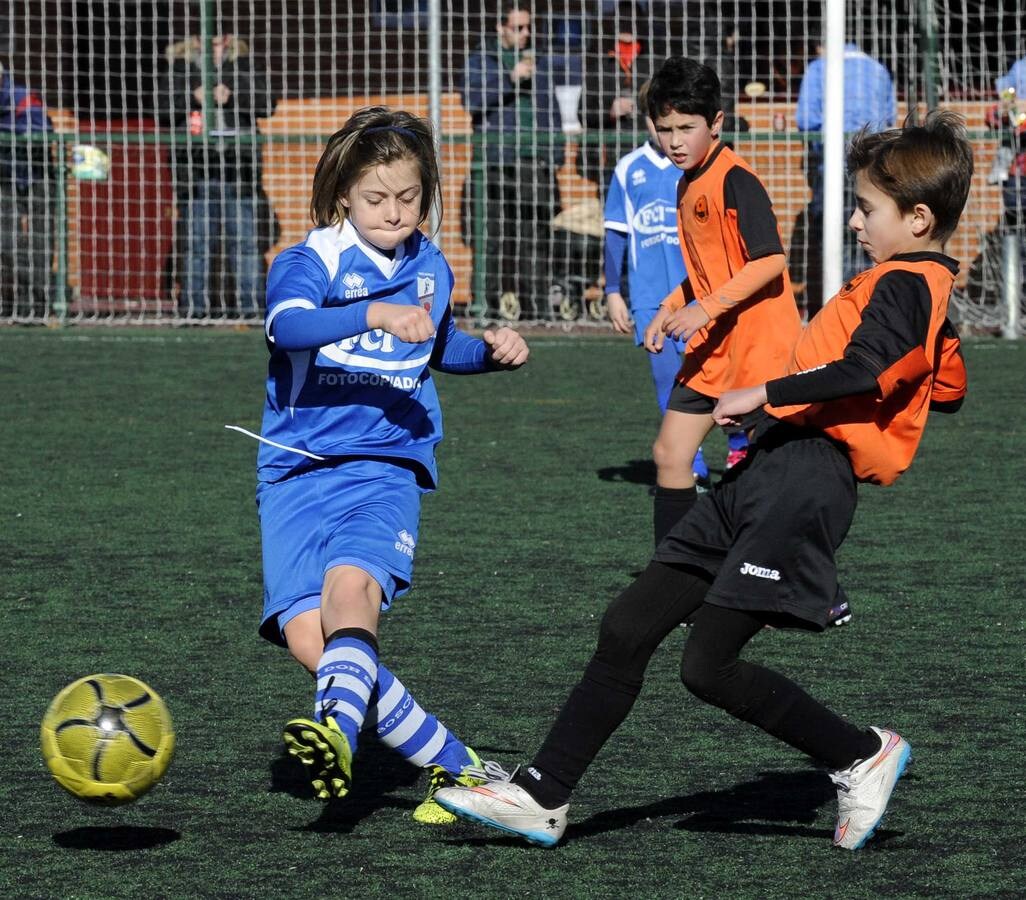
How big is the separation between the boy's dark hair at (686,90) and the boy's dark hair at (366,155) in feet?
5.70

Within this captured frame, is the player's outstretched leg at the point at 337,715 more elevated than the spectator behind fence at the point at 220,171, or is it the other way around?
the spectator behind fence at the point at 220,171

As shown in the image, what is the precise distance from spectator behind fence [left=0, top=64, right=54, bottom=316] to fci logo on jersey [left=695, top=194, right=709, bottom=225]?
975 centimetres

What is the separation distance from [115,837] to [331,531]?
729 mm

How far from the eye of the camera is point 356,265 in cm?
398

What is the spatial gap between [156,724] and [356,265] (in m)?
1.03

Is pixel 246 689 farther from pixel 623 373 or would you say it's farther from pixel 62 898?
pixel 623 373

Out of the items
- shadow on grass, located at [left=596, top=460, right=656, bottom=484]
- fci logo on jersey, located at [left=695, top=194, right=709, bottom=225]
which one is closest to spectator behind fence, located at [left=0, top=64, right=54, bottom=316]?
shadow on grass, located at [left=596, top=460, right=656, bottom=484]

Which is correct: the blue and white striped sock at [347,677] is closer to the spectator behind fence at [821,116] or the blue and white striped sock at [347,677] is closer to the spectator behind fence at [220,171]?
the spectator behind fence at [821,116]

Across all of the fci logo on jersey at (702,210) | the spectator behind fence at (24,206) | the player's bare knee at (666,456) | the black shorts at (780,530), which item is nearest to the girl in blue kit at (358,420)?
the black shorts at (780,530)

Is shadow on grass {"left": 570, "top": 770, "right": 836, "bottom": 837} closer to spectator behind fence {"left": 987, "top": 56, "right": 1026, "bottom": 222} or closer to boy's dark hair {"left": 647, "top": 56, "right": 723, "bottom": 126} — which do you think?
→ boy's dark hair {"left": 647, "top": 56, "right": 723, "bottom": 126}

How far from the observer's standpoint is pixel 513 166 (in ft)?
47.6

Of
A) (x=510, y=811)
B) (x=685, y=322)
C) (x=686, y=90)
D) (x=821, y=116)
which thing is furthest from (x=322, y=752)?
(x=821, y=116)

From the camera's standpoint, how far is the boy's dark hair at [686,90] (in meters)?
5.62

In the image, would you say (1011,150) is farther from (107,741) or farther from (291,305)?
(107,741)
